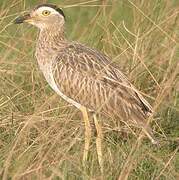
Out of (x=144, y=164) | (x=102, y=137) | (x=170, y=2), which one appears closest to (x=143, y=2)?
(x=170, y=2)

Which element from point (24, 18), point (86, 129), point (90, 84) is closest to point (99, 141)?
point (86, 129)

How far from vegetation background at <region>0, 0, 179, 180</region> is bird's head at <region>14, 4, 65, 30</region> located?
14 cm

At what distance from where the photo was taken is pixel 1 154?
5449mm

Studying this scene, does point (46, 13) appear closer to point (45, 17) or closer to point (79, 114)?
point (45, 17)

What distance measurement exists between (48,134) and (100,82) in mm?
1009

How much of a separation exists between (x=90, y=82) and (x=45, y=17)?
84cm

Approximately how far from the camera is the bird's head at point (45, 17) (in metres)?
6.67

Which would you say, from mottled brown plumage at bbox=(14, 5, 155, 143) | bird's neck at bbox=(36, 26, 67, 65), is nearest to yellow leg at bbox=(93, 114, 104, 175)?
mottled brown plumage at bbox=(14, 5, 155, 143)

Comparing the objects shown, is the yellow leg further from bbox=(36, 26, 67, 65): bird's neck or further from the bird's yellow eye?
the bird's yellow eye

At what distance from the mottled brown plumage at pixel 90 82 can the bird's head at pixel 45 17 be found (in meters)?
0.12

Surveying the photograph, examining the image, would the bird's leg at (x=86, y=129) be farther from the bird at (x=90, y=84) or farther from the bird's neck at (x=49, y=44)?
the bird's neck at (x=49, y=44)

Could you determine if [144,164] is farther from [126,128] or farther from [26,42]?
[26,42]

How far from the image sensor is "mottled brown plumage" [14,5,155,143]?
6.12 metres

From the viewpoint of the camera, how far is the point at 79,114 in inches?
256
